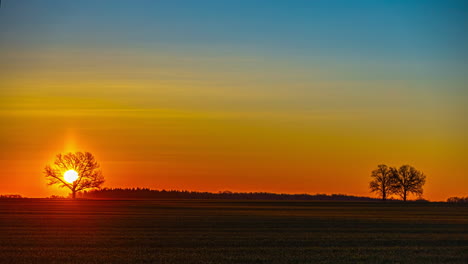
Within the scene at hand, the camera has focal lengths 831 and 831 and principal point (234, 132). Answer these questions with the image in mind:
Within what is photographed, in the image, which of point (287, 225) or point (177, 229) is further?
point (287, 225)

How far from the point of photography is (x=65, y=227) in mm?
51219

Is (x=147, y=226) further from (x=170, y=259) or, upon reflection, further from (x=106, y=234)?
(x=170, y=259)

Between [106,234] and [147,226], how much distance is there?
8254 mm

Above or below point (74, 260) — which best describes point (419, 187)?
above

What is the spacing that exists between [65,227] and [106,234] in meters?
7.22

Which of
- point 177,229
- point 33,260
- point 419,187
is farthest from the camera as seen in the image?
point 419,187

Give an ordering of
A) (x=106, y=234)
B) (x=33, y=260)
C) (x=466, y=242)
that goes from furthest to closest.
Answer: (x=106, y=234), (x=466, y=242), (x=33, y=260)

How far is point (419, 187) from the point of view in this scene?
180750 mm

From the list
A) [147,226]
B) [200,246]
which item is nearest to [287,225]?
[147,226]

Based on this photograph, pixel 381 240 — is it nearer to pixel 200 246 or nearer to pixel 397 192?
pixel 200 246

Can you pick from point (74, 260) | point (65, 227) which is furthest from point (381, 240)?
point (65, 227)

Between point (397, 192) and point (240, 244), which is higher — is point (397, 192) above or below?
above

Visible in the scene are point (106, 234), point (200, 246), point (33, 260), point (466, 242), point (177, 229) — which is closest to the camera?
point (33, 260)

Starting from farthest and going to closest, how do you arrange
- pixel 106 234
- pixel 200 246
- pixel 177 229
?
1. pixel 177 229
2. pixel 106 234
3. pixel 200 246
